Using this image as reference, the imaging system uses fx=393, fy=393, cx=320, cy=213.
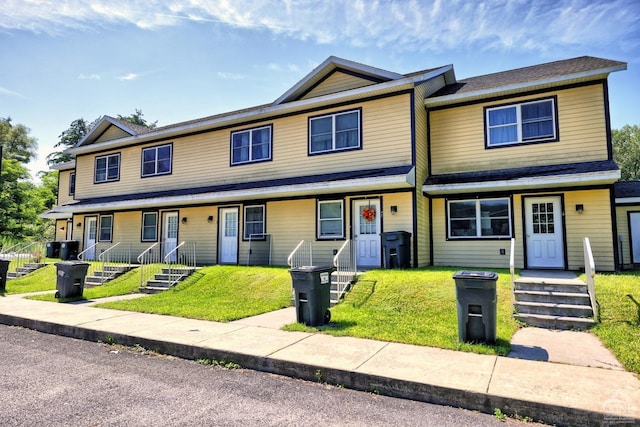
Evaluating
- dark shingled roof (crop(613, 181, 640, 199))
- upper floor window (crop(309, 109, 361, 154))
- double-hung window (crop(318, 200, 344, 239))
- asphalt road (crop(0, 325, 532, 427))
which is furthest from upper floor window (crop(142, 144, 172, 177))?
dark shingled roof (crop(613, 181, 640, 199))

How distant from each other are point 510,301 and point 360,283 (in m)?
3.49

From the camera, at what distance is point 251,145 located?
51.7 ft

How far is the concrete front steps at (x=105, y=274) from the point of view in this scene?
13.9m

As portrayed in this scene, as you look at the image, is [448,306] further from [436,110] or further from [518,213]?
[436,110]

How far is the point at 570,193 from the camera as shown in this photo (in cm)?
1162

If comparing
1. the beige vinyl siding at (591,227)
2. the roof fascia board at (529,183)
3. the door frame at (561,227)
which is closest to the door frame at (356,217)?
the roof fascia board at (529,183)

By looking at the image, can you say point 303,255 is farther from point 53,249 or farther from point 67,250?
point 53,249

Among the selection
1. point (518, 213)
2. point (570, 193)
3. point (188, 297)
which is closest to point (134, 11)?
point (188, 297)

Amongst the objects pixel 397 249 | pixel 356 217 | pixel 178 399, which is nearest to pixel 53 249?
pixel 356 217

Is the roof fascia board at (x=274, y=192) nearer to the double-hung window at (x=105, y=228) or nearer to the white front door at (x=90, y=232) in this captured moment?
the double-hung window at (x=105, y=228)

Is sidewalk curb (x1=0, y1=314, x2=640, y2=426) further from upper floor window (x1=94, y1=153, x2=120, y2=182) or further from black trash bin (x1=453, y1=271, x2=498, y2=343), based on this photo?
upper floor window (x1=94, y1=153, x2=120, y2=182)

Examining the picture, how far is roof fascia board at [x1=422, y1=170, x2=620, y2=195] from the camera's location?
34.0 ft

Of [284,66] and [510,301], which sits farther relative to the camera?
[284,66]

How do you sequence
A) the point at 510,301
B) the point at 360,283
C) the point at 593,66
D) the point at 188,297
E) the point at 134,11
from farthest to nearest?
the point at 593,66, the point at 188,297, the point at 360,283, the point at 134,11, the point at 510,301
